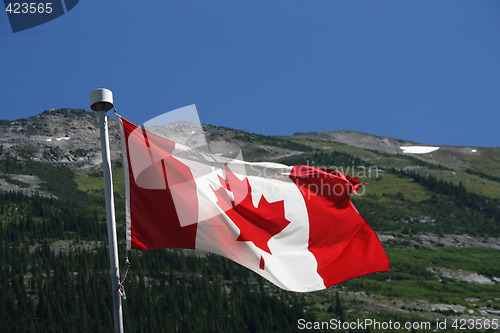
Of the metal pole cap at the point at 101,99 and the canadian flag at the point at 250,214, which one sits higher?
the metal pole cap at the point at 101,99

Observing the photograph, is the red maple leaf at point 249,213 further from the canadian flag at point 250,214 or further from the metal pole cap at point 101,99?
the metal pole cap at point 101,99

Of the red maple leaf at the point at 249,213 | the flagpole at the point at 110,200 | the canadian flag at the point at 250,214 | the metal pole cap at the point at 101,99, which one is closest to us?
the flagpole at the point at 110,200

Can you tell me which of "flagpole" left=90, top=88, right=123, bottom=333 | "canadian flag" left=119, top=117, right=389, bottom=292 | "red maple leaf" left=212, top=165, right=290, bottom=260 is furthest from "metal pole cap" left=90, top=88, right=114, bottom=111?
"red maple leaf" left=212, top=165, right=290, bottom=260

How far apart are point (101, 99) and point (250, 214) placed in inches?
283

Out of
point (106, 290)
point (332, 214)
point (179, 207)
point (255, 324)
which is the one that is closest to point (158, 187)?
point (179, 207)

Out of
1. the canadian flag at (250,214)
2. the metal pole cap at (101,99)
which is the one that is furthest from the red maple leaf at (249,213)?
the metal pole cap at (101,99)

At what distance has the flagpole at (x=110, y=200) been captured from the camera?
44.8 feet

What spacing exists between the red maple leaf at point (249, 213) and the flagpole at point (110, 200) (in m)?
5.20

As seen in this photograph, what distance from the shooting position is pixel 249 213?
1964 cm

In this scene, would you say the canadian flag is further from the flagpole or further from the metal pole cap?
the metal pole cap

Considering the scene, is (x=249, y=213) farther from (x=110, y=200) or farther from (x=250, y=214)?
(x=110, y=200)

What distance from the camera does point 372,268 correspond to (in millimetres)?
19922

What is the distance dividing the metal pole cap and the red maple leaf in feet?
18.3

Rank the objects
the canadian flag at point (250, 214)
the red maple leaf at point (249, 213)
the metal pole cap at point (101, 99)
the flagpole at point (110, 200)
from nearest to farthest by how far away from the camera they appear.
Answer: the flagpole at point (110, 200) → the metal pole cap at point (101, 99) → the canadian flag at point (250, 214) → the red maple leaf at point (249, 213)
